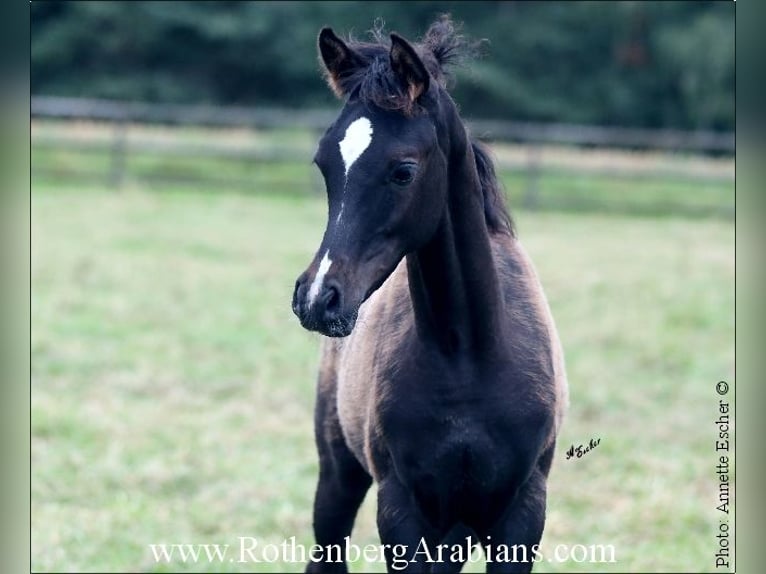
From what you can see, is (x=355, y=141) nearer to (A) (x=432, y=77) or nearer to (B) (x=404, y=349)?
(A) (x=432, y=77)

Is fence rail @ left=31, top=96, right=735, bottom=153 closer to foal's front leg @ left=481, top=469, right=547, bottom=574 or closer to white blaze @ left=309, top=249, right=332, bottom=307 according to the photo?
foal's front leg @ left=481, top=469, right=547, bottom=574

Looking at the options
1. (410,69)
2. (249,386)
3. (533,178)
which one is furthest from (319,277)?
(533,178)

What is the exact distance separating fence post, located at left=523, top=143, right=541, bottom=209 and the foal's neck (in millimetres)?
13622

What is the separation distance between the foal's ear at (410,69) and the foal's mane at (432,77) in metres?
0.02

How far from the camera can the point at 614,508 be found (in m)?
5.30

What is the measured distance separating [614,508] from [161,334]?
4.54 metres

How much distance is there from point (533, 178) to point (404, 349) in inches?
550

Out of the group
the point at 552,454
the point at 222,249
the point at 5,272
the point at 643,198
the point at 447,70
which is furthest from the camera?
the point at 643,198

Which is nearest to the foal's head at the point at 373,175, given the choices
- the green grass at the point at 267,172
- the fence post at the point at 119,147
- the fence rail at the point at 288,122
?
the green grass at the point at 267,172

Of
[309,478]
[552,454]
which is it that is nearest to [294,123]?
[309,478]

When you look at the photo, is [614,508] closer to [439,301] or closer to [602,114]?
[439,301]

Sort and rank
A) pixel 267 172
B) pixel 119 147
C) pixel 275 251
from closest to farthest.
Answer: pixel 275 251 < pixel 119 147 < pixel 267 172

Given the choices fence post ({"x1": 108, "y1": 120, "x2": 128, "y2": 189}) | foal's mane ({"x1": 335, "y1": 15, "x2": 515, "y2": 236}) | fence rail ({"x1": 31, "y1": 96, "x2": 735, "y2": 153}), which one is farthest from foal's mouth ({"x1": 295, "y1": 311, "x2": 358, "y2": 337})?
fence rail ({"x1": 31, "y1": 96, "x2": 735, "y2": 153})

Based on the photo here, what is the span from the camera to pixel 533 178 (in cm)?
1636
